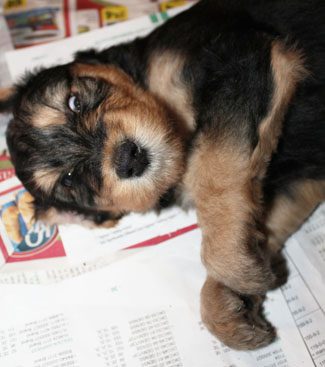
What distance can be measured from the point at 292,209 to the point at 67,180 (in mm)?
1055

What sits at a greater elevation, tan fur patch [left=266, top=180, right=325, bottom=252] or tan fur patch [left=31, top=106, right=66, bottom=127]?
tan fur patch [left=31, top=106, right=66, bottom=127]

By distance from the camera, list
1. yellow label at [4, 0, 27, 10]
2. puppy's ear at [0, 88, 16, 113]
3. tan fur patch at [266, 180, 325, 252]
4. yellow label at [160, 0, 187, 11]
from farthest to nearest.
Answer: yellow label at [4, 0, 27, 10]
yellow label at [160, 0, 187, 11]
puppy's ear at [0, 88, 16, 113]
tan fur patch at [266, 180, 325, 252]

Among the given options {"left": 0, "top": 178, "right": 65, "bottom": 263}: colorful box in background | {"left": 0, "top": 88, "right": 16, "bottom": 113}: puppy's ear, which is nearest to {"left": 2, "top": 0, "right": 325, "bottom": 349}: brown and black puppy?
{"left": 0, "top": 88, "right": 16, "bottom": 113}: puppy's ear

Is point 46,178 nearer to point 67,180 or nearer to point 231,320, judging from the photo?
point 67,180

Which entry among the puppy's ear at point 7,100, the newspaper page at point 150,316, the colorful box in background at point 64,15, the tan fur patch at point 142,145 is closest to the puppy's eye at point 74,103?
the tan fur patch at point 142,145

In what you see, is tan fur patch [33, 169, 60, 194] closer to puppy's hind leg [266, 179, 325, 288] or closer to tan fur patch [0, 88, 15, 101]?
tan fur patch [0, 88, 15, 101]

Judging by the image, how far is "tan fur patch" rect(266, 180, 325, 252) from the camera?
7.16ft

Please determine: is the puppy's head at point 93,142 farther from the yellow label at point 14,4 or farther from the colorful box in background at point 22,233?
the yellow label at point 14,4

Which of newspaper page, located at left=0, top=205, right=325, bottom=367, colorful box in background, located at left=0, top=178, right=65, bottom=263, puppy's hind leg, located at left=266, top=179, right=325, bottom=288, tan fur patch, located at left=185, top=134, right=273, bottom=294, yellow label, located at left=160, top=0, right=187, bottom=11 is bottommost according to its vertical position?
newspaper page, located at left=0, top=205, right=325, bottom=367

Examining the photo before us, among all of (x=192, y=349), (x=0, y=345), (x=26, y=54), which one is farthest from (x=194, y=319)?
(x=26, y=54)

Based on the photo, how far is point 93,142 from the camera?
1.88m

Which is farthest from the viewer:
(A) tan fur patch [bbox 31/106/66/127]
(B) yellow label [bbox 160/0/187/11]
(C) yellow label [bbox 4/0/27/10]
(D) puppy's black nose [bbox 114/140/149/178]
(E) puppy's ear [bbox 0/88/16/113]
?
(C) yellow label [bbox 4/0/27/10]

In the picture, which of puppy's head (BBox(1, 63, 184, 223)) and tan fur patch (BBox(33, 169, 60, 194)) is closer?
puppy's head (BBox(1, 63, 184, 223))

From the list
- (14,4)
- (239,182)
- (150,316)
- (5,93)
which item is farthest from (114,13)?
(150,316)
